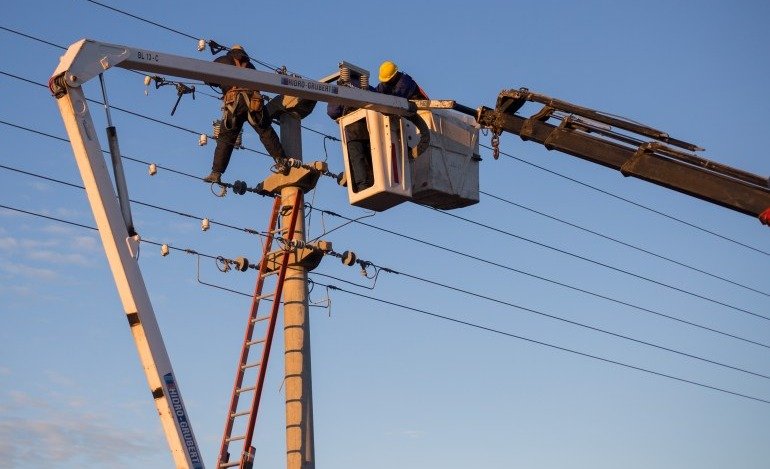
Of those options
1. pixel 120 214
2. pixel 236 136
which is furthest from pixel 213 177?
pixel 120 214

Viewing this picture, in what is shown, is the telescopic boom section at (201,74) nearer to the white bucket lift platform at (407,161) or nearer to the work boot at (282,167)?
the white bucket lift platform at (407,161)

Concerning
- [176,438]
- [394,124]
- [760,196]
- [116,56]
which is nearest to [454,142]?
[394,124]

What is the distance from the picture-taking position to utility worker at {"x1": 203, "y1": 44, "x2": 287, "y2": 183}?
16516mm

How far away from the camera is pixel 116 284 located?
1218cm

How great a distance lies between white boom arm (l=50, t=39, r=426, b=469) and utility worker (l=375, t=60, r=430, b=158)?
343 centimetres

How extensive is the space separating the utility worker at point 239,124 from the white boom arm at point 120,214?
96.4 inches

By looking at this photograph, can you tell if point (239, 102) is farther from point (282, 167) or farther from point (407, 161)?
point (407, 161)

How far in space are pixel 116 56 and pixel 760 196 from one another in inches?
309

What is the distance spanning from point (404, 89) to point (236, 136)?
2.24 m

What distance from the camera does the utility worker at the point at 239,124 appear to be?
1652cm

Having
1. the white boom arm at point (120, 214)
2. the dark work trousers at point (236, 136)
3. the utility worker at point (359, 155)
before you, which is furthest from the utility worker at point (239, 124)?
the white boom arm at point (120, 214)

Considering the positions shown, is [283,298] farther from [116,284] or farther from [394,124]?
[116,284]

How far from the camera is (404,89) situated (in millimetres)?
16672

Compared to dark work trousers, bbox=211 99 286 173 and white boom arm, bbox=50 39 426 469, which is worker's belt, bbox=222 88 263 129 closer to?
dark work trousers, bbox=211 99 286 173
